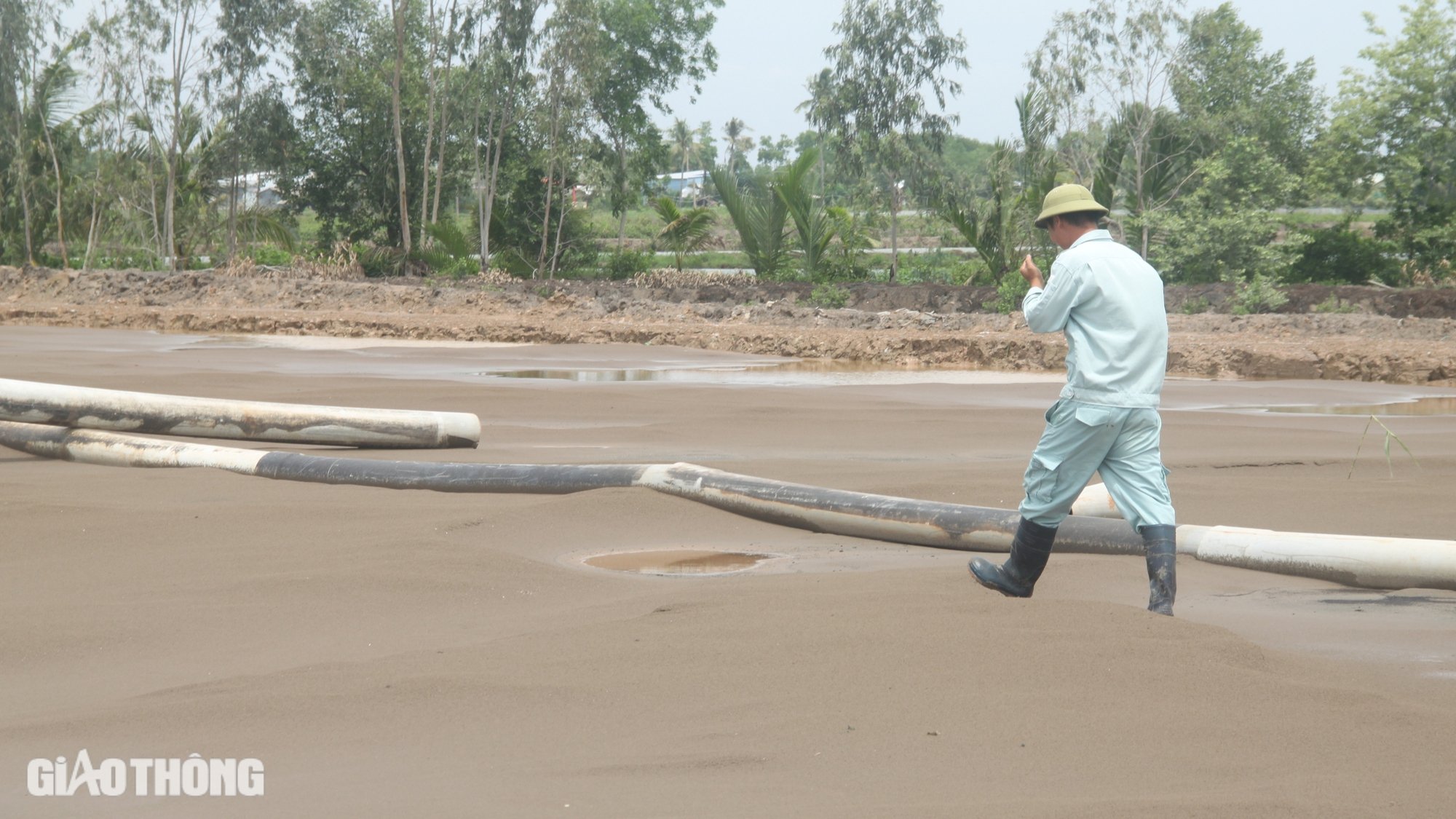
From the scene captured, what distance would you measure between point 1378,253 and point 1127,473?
24.5 meters

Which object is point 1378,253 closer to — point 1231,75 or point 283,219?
point 1231,75

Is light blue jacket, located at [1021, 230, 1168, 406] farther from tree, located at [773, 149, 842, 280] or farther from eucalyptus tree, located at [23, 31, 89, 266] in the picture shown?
eucalyptus tree, located at [23, 31, 89, 266]

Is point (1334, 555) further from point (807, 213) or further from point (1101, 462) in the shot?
point (807, 213)

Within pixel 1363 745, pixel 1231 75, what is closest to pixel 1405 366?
pixel 1363 745

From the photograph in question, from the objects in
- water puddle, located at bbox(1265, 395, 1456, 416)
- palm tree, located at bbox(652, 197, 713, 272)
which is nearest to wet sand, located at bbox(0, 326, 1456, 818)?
water puddle, located at bbox(1265, 395, 1456, 416)

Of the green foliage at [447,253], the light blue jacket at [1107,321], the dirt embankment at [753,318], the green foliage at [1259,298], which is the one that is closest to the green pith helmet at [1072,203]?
the light blue jacket at [1107,321]

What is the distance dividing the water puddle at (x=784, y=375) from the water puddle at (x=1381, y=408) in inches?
117

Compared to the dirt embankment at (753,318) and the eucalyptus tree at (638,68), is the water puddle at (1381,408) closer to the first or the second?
the dirt embankment at (753,318)

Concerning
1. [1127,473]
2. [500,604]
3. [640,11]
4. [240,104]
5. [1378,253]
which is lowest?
[500,604]

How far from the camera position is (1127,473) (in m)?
4.36

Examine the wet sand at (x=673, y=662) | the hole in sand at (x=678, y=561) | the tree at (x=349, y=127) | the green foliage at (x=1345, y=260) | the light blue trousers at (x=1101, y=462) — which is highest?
the tree at (x=349, y=127)

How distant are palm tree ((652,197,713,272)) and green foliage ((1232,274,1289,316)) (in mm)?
12189

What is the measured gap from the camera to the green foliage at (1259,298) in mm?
21781

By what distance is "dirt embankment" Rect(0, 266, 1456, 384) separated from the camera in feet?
56.7
